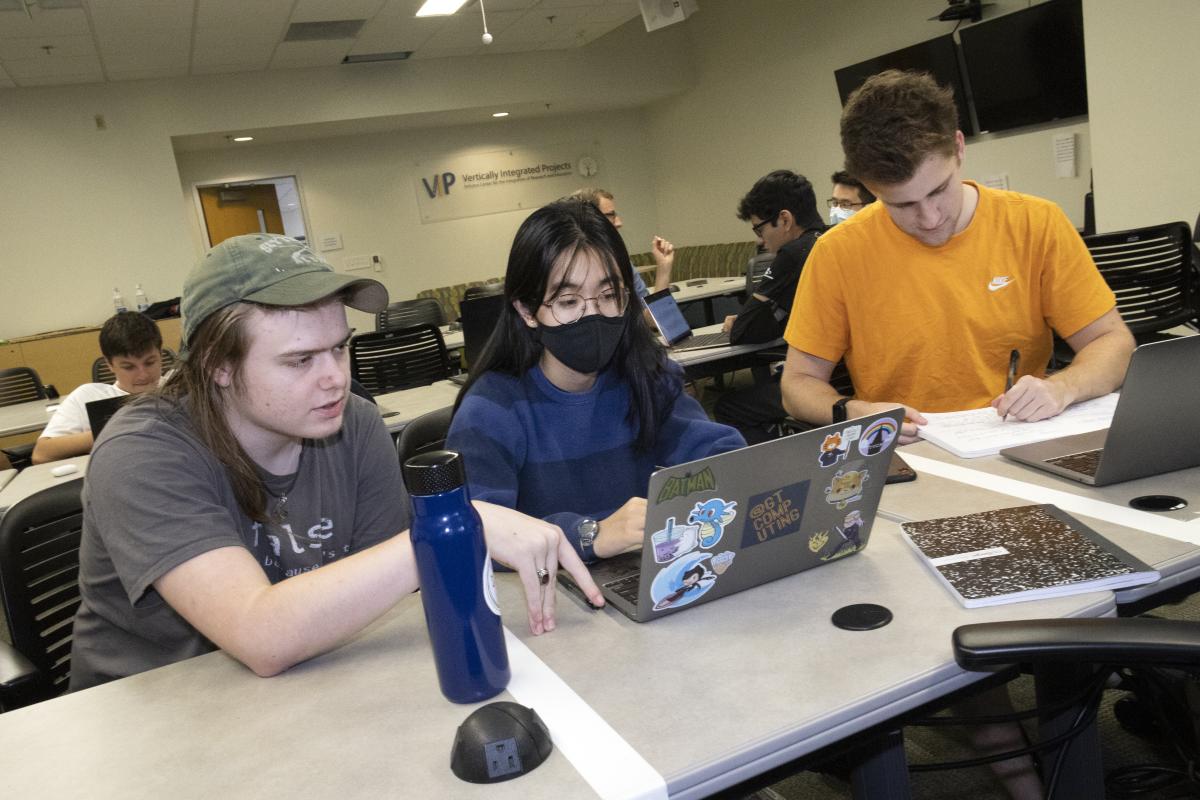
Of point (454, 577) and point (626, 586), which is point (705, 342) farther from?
point (454, 577)

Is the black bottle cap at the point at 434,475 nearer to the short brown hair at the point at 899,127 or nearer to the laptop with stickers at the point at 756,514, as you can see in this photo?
the laptop with stickers at the point at 756,514

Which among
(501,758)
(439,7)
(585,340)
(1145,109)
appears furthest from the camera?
(439,7)

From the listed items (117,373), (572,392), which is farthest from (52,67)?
(572,392)

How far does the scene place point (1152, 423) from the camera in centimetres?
126

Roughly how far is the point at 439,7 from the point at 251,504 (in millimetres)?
6368

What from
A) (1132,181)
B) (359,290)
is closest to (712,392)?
(1132,181)

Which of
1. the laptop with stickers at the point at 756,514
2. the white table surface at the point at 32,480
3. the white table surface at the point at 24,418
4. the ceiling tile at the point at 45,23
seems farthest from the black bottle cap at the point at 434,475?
the ceiling tile at the point at 45,23

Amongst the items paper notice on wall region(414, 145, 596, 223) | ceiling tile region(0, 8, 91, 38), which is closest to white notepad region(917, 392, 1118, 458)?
ceiling tile region(0, 8, 91, 38)

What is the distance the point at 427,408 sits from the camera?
333cm

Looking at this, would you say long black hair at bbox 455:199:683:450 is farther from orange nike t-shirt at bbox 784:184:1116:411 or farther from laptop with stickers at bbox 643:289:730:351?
laptop with stickers at bbox 643:289:730:351

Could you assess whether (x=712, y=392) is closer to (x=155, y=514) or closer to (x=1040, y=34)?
(x=1040, y=34)

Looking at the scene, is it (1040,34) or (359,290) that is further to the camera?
(1040,34)

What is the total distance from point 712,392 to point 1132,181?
3.27 m

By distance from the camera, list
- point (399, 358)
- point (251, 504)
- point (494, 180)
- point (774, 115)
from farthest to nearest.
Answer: point (494, 180)
point (774, 115)
point (399, 358)
point (251, 504)
